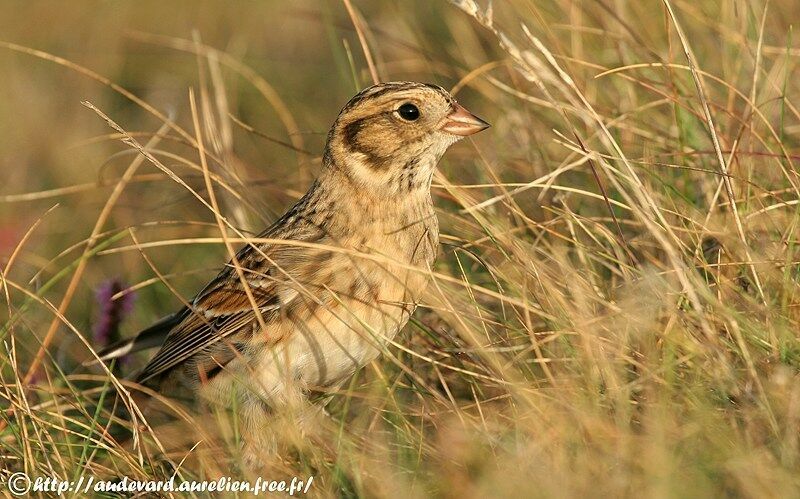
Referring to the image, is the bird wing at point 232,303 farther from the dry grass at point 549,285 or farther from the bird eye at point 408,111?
the bird eye at point 408,111

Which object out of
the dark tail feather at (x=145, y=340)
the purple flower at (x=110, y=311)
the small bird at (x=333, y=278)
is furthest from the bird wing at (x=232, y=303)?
the purple flower at (x=110, y=311)

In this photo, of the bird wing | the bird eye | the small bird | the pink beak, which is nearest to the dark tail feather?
the small bird

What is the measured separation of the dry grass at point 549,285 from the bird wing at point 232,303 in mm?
143

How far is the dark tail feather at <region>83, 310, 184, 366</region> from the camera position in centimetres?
494

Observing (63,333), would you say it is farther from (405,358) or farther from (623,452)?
(623,452)

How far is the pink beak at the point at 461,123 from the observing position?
4.63 meters

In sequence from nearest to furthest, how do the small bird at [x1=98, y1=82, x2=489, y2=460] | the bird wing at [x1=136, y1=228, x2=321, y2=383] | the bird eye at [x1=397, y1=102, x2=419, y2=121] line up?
1. the small bird at [x1=98, y1=82, x2=489, y2=460]
2. the bird wing at [x1=136, y1=228, x2=321, y2=383]
3. the bird eye at [x1=397, y1=102, x2=419, y2=121]

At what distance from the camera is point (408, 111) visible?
4.70 metres

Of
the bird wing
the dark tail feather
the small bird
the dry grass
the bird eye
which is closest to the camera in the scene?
the dry grass

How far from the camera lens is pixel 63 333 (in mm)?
5773

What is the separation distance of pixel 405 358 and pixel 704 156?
4.72ft

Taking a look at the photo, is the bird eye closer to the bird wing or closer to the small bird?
the small bird

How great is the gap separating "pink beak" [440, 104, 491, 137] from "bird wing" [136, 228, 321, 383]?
646mm

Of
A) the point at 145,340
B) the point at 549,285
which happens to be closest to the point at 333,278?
the point at 549,285
